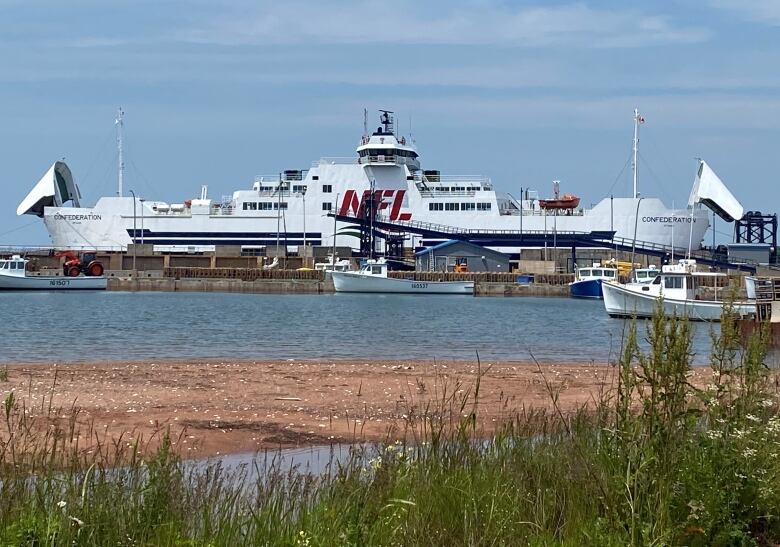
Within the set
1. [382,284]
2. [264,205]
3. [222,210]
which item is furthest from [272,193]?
[382,284]

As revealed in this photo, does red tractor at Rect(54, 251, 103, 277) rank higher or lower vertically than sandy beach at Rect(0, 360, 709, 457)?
higher

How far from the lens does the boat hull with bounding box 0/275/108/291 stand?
54.7 metres

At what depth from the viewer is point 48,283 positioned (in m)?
55.2

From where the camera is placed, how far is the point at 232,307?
4166 centimetres

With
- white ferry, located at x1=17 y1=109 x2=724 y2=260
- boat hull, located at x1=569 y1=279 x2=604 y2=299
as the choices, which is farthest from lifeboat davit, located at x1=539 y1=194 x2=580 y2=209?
boat hull, located at x1=569 y1=279 x2=604 y2=299

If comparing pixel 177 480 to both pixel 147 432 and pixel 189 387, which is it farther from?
pixel 189 387

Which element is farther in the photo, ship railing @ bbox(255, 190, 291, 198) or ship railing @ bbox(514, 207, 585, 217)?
ship railing @ bbox(255, 190, 291, 198)

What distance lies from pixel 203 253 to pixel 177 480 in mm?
64005

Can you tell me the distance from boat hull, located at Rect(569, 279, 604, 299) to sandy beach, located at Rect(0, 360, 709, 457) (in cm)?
3577

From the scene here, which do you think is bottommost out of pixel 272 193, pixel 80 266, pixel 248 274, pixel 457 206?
pixel 248 274

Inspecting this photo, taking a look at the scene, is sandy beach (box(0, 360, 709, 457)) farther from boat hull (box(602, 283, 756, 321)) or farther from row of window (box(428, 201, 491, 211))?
row of window (box(428, 201, 491, 211))

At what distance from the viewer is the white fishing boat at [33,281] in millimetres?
54656

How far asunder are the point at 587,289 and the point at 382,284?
12132 millimetres

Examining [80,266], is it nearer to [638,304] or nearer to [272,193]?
[272,193]
